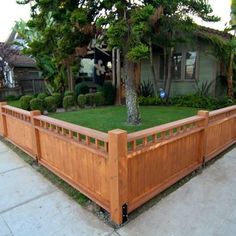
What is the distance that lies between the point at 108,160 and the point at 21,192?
1725 millimetres

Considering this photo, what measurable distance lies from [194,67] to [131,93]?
17.2 ft

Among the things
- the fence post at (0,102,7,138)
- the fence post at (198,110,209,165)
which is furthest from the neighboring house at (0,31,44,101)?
the fence post at (198,110,209,165)

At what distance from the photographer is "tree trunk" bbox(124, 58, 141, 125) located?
612cm

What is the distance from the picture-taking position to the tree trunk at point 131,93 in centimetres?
612

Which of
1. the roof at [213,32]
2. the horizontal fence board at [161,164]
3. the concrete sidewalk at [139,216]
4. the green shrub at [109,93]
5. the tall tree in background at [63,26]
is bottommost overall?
the concrete sidewalk at [139,216]

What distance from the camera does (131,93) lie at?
6.29 m

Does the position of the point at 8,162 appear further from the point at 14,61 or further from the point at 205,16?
the point at 14,61

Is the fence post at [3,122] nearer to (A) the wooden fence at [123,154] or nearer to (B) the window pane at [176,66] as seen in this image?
(A) the wooden fence at [123,154]

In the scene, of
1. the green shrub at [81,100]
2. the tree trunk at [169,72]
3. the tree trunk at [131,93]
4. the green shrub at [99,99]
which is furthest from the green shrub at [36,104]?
the tree trunk at [169,72]

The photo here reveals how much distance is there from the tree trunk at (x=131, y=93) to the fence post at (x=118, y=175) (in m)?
4.00

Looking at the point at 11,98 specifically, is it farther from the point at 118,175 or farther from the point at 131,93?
the point at 118,175

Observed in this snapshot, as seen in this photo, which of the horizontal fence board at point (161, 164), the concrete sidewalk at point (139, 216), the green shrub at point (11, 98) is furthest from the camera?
the green shrub at point (11, 98)

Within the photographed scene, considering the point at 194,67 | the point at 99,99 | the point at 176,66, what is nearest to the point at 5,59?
the point at 99,99

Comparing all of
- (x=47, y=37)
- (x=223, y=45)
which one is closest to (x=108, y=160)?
(x=47, y=37)
